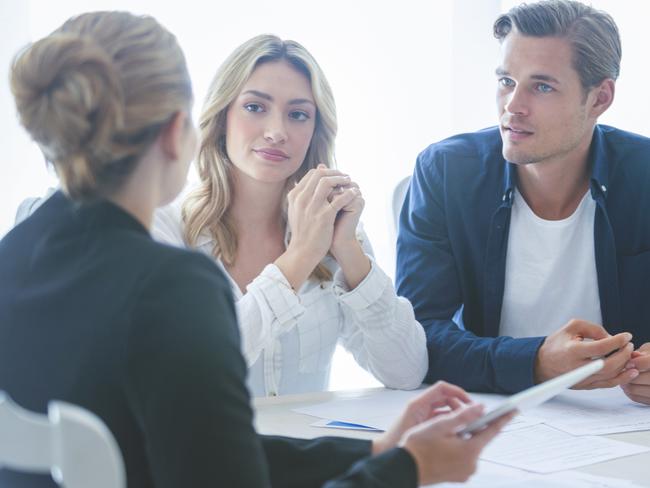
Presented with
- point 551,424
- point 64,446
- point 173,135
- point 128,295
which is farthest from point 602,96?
point 64,446

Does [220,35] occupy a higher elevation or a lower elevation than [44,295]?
higher

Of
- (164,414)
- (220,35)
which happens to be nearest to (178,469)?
(164,414)

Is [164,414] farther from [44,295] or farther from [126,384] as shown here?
[44,295]

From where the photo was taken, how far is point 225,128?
2.14 m

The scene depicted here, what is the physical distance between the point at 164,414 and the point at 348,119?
9.10 ft

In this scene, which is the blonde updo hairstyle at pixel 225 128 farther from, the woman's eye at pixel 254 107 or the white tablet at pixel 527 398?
the white tablet at pixel 527 398

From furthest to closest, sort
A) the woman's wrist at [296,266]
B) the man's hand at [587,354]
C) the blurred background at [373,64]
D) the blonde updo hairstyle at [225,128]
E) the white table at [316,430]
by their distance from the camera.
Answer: the blurred background at [373,64], the blonde updo hairstyle at [225,128], the woman's wrist at [296,266], the man's hand at [587,354], the white table at [316,430]

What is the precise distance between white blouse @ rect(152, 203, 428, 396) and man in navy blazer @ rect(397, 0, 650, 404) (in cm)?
18

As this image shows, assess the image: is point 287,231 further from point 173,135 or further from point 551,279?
point 173,135

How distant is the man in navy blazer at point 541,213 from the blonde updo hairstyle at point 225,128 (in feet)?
1.02

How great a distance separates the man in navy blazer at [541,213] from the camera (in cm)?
211

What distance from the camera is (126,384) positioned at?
824 mm

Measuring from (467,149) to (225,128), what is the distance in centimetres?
64

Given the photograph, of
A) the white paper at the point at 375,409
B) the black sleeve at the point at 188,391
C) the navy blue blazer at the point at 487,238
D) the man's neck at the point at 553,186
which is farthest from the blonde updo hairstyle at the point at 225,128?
the black sleeve at the point at 188,391
